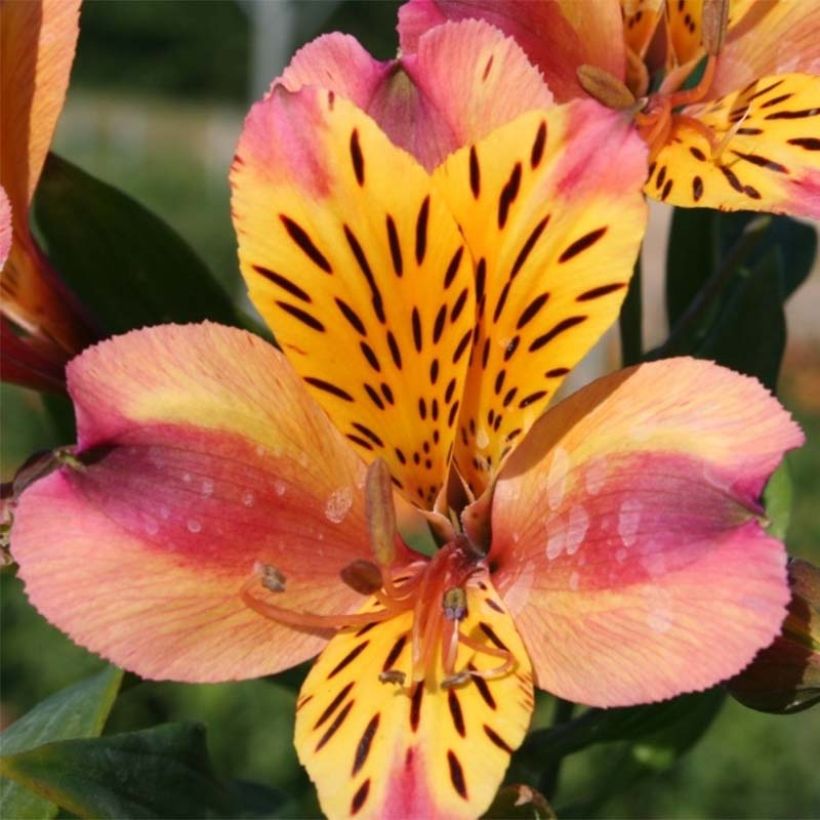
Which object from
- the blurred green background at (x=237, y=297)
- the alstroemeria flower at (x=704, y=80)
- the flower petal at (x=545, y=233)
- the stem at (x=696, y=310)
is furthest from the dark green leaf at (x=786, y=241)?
the flower petal at (x=545, y=233)

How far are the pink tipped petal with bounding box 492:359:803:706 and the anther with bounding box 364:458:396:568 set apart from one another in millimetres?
63

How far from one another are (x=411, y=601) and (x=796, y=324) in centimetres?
449

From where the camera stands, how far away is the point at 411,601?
0.62 metres

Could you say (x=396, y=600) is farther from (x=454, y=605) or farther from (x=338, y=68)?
(x=338, y=68)

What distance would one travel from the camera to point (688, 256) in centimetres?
102

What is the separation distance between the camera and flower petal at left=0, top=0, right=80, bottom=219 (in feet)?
2.24

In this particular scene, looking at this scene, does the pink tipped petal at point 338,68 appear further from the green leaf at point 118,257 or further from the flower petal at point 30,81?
the green leaf at point 118,257

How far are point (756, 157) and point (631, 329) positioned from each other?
233 millimetres

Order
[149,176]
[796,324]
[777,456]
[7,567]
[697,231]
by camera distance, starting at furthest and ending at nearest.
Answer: [149,176], [796,324], [697,231], [7,567], [777,456]

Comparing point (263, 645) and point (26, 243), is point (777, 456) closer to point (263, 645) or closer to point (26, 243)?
point (263, 645)

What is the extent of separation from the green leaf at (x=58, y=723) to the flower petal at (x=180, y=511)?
212 millimetres

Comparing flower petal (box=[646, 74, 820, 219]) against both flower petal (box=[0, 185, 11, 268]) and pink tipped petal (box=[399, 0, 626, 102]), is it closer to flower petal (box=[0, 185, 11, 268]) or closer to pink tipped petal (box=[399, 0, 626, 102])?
pink tipped petal (box=[399, 0, 626, 102])

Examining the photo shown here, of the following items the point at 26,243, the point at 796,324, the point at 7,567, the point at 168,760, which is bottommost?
the point at 796,324

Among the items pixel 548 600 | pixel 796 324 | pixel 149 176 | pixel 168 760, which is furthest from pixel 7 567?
pixel 149 176
